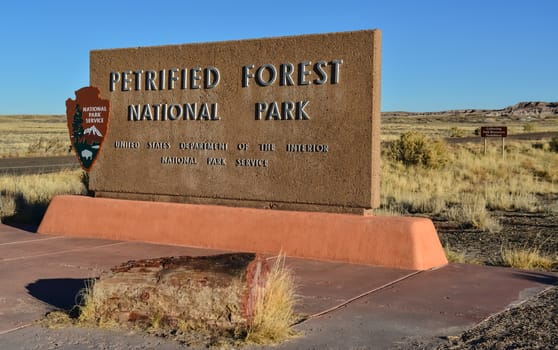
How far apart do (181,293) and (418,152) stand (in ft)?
86.7

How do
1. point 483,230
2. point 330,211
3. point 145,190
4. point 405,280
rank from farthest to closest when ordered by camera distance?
point 483,230, point 145,190, point 330,211, point 405,280

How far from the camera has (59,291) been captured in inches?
293

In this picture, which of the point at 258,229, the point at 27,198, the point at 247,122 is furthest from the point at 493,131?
the point at 258,229

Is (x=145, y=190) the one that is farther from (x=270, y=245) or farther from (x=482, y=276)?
(x=482, y=276)

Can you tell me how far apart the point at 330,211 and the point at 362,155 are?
0.90 metres

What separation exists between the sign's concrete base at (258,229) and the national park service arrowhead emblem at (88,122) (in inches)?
31.3

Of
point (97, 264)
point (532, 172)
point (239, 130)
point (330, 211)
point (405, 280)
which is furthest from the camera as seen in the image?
A: point (532, 172)

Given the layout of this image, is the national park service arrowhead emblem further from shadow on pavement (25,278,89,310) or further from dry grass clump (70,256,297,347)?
dry grass clump (70,256,297,347)

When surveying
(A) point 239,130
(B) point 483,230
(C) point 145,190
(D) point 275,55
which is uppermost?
(D) point 275,55

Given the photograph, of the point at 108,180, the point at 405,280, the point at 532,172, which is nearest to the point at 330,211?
the point at 405,280

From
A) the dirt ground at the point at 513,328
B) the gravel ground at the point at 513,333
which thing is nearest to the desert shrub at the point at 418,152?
the dirt ground at the point at 513,328

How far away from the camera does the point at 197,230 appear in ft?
33.9

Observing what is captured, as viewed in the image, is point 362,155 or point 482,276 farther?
point 362,155

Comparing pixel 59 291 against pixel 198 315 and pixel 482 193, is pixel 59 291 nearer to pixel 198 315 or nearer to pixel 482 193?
pixel 198 315
